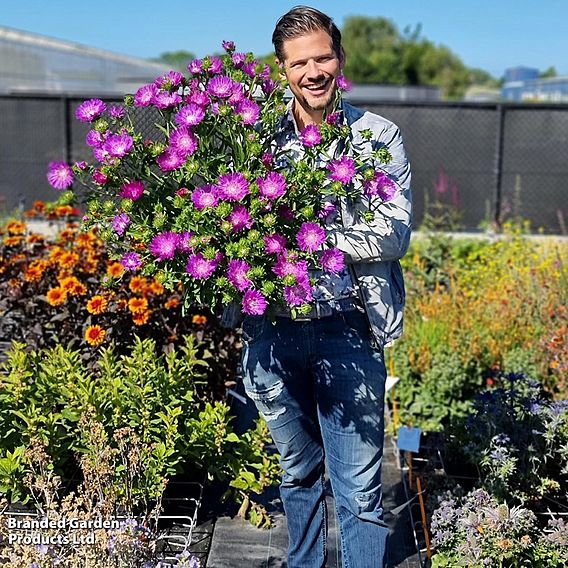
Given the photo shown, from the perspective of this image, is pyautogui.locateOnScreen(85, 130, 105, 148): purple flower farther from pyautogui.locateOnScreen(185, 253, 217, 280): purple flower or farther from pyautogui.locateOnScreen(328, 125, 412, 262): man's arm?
pyautogui.locateOnScreen(328, 125, 412, 262): man's arm

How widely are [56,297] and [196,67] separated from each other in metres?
1.80

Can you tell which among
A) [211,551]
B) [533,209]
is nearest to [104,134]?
[211,551]

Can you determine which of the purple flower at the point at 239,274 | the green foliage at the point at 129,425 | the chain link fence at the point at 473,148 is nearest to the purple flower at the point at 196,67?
the purple flower at the point at 239,274

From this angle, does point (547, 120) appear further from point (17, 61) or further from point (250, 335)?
point (17, 61)

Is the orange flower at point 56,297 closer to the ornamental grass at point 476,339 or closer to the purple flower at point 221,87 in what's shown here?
the ornamental grass at point 476,339

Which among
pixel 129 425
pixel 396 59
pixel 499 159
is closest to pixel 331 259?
pixel 129 425

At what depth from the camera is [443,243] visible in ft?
20.7

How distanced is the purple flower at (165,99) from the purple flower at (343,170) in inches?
17.1

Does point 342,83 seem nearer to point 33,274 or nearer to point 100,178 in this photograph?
point 100,178

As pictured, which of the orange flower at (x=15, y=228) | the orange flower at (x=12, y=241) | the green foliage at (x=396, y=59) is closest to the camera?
the orange flower at (x=12, y=241)

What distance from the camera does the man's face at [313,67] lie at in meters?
2.14

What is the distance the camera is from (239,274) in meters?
1.85

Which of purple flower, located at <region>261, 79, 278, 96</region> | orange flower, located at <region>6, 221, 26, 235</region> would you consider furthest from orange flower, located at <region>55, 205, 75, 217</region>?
purple flower, located at <region>261, 79, 278, 96</region>

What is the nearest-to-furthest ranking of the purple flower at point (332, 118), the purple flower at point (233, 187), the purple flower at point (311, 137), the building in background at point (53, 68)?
the purple flower at point (233, 187) → the purple flower at point (311, 137) → the purple flower at point (332, 118) → the building in background at point (53, 68)
